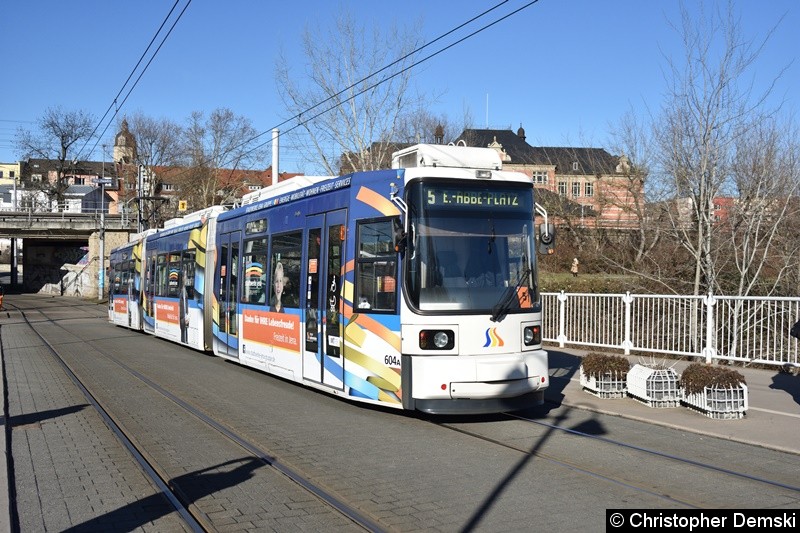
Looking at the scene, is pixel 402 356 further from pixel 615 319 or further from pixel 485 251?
pixel 615 319

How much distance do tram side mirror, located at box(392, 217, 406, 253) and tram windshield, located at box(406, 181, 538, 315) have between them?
0.33 ft

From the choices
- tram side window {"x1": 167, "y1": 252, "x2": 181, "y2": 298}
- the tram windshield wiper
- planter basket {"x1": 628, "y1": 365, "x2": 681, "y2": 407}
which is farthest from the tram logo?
tram side window {"x1": 167, "y1": 252, "x2": 181, "y2": 298}

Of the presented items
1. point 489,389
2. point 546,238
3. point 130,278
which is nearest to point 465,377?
point 489,389

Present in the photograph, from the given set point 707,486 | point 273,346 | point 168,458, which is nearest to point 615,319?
point 273,346

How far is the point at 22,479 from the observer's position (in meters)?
7.36

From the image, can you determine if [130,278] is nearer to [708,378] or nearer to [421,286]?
[421,286]

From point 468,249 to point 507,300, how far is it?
0.86 meters

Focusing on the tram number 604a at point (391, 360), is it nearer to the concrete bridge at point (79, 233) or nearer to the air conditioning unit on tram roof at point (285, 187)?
the air conditioning unit on tram roof at point (285, 187)

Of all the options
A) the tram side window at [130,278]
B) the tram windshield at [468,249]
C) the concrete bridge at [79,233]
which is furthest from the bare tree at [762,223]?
the concrete bridge at [79,233]

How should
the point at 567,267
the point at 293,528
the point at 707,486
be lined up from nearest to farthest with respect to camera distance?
the point at 293,528 → the point at 707,486 → the point at 567,267

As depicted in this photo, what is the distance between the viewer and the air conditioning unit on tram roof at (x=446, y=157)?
35.1 ft

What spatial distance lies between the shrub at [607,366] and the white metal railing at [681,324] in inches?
125

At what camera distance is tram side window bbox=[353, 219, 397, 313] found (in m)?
10.1

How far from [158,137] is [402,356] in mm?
60511
